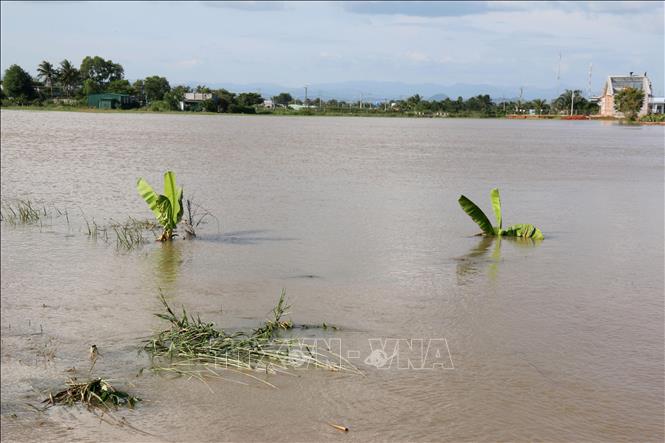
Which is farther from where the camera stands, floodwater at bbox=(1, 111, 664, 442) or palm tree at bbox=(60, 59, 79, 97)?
palm tree at bbox=(60, 59, 79, 97)

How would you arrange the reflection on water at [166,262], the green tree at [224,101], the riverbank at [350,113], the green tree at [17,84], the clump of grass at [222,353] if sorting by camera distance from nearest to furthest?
the clump of grass at [222,353] < the reflection on water at [166,262] < the riverbank at [350,113] < the green tree at [17,84] < the green tree at [224,101]

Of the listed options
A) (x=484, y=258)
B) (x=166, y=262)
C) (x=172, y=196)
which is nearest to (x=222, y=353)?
(x=166, y=262)

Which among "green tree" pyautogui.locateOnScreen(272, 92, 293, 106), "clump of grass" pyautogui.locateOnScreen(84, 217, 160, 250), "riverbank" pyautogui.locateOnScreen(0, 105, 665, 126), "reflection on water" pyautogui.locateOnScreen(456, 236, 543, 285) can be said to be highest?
"green tree" pyautogui.locateOnScreen(272, 92, 293, 106)

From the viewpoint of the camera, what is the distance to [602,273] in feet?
32.5

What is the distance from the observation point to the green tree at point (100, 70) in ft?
349

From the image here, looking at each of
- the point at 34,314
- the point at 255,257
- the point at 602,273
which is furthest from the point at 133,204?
the point at 602,273

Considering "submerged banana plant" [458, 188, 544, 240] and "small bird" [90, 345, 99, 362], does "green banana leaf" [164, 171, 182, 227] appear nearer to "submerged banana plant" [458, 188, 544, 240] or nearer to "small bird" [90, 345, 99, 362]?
"submerged banana plant" [458, 188, 544, 240]

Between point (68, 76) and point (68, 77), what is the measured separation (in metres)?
0.28

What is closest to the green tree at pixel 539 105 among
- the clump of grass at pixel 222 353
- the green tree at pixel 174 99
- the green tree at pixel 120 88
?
the green tree at pixel 174 99

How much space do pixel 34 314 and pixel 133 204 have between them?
293 inches

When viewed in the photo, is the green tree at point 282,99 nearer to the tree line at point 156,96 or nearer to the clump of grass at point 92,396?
the tree line at point 156,96

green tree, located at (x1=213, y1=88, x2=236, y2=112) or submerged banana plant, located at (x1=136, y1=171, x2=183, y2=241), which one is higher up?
green tree, located at (x1=213, y1=88, x2=236, y2=112)

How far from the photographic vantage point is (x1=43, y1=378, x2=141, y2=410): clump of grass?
5016 millimetres

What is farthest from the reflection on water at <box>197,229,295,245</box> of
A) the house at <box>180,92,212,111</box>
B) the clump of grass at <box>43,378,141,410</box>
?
A: the house at <box>180,92,212,111</box>
